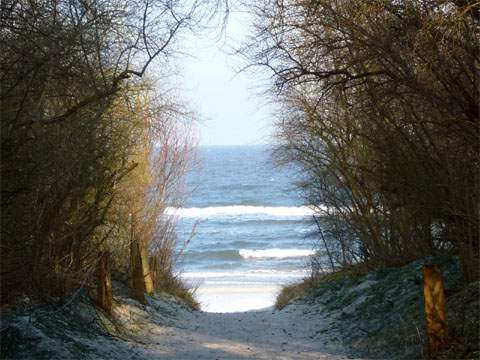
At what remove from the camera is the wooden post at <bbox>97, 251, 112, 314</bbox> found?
35.9 feet

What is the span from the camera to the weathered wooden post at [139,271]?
14.7m

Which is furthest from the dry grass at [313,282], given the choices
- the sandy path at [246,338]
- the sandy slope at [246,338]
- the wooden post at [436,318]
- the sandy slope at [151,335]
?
the wooden post at [436,318]

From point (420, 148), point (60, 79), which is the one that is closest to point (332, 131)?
point (420, 148)

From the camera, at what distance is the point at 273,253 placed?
135 feet

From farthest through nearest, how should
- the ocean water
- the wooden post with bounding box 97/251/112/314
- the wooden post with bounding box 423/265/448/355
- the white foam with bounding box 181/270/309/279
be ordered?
the white foam with bounding box 181/270/309/279 < the ocean water < the wooden post with bounding box 97/251/112/314 < the wooden post with bounding box 423/265/448/355

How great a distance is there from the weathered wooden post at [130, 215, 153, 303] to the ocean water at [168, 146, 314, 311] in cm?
321

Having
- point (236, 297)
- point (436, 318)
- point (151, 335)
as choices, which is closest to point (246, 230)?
point (236, 297)


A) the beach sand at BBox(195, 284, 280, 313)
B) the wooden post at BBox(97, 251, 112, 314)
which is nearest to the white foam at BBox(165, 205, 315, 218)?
the beach sand at BBox(195, 284, 280, 313)

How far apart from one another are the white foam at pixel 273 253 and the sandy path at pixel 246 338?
2421cm

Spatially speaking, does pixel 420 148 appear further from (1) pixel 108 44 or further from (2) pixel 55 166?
(2) pixel 55 166

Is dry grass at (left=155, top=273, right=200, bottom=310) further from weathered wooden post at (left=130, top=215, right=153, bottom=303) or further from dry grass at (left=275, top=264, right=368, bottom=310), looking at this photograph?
weathered wooden post at (left=130, top=215, right=153, bottom=303)

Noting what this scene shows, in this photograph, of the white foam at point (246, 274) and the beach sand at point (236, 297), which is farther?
the white foam at point (246, 274)

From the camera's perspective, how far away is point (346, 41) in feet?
34.8

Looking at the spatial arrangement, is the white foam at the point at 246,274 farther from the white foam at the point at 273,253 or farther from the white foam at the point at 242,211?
the white foam at the point at 242,211
